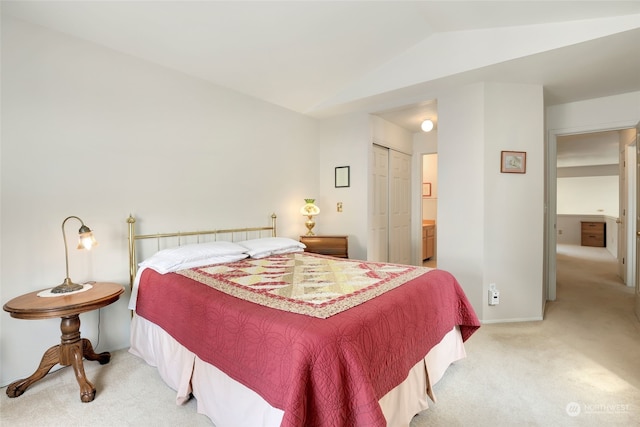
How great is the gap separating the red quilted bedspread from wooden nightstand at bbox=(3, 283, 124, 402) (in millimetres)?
418

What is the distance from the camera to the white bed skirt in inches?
57.8

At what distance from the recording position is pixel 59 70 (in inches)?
92.4

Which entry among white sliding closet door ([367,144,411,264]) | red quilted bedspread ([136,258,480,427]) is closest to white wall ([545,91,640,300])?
white sliding closet door ([367,144,411,264])

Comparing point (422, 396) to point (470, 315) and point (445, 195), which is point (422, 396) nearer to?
point (470, 315)

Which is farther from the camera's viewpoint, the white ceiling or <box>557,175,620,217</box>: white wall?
<box>557,175,620,217</box>: white wall

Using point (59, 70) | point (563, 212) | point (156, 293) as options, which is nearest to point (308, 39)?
point (59, 70)

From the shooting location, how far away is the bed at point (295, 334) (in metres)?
1.19

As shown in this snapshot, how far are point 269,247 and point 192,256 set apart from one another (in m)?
0.83

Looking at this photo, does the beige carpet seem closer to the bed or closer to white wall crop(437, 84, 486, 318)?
the bed

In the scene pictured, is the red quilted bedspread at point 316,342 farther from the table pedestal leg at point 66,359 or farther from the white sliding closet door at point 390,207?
the white sliding closet door at point 390,207

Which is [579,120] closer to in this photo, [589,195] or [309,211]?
[309,211]

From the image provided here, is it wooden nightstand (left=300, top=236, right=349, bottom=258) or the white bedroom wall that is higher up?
the white bedroom wall

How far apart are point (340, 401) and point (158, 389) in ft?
5.22

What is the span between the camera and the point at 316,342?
1.21m
